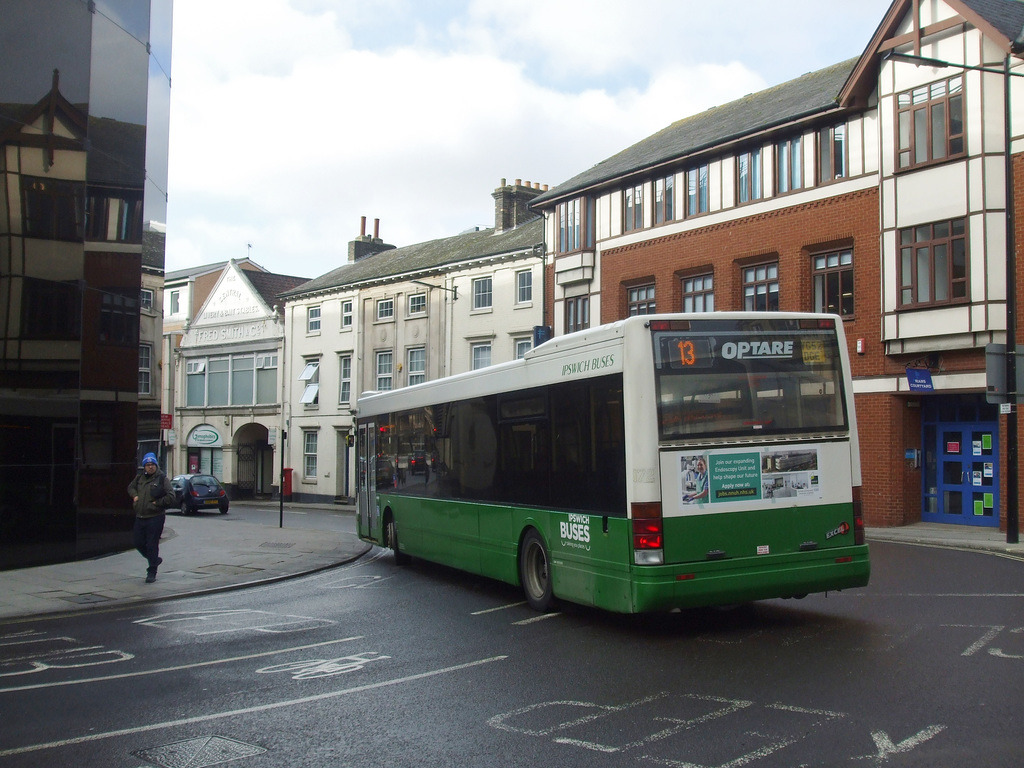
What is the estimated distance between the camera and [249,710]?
22.8ft

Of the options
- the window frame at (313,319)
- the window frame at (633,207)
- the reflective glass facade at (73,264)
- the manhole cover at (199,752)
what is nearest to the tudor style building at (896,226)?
the window frame at (633,207)

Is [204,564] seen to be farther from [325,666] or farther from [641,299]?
[641,299]

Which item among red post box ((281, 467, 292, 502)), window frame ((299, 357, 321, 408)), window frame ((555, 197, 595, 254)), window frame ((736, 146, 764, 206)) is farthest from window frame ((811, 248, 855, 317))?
red post box ((281, 467, 292, 502))

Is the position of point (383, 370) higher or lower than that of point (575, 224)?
lower

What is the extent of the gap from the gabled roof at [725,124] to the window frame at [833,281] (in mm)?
3671

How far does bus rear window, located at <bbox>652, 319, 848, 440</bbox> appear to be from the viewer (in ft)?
29.1

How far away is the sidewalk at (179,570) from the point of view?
43.7 feet

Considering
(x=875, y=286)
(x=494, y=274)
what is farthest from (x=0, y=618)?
(x=494, y=274)

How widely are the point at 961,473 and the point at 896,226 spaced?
19.8ft

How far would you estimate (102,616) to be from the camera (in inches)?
476

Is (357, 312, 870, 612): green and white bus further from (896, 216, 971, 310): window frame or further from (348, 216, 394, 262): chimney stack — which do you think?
(348, 216, 394, 262): chimney stack

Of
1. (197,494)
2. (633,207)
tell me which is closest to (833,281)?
(633,207)

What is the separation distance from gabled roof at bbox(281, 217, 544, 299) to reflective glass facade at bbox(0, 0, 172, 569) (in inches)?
739

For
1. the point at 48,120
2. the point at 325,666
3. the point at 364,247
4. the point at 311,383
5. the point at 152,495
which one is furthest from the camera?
the point at 364,247
